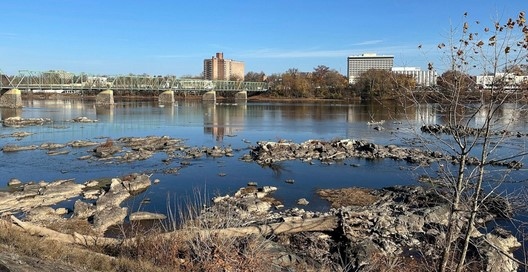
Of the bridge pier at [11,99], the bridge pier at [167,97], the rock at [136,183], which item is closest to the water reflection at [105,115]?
the bridge pier at [11,99]

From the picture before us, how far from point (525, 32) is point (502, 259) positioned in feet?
26.1

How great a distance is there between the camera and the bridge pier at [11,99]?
89.0 m

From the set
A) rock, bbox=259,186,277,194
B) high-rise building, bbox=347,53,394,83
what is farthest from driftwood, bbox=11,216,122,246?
high-rise building, bbox=347,53,394,83

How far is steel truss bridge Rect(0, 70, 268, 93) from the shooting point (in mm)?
101562

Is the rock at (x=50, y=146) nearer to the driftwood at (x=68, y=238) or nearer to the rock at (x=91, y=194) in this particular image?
the rock at (x=91, y=194)

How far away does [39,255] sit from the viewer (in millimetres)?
7719

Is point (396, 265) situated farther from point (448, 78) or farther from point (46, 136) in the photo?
point (46, 136)

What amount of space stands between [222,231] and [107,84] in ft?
386

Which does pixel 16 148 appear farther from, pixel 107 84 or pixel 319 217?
pixel 107 84

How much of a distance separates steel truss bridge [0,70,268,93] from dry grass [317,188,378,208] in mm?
93710

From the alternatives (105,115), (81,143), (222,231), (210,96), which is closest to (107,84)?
(210,96)

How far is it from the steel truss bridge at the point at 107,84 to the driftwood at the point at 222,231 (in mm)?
96689

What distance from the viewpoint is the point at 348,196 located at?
18453 mm

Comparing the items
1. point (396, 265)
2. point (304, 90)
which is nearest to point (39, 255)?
point (396, 265)
